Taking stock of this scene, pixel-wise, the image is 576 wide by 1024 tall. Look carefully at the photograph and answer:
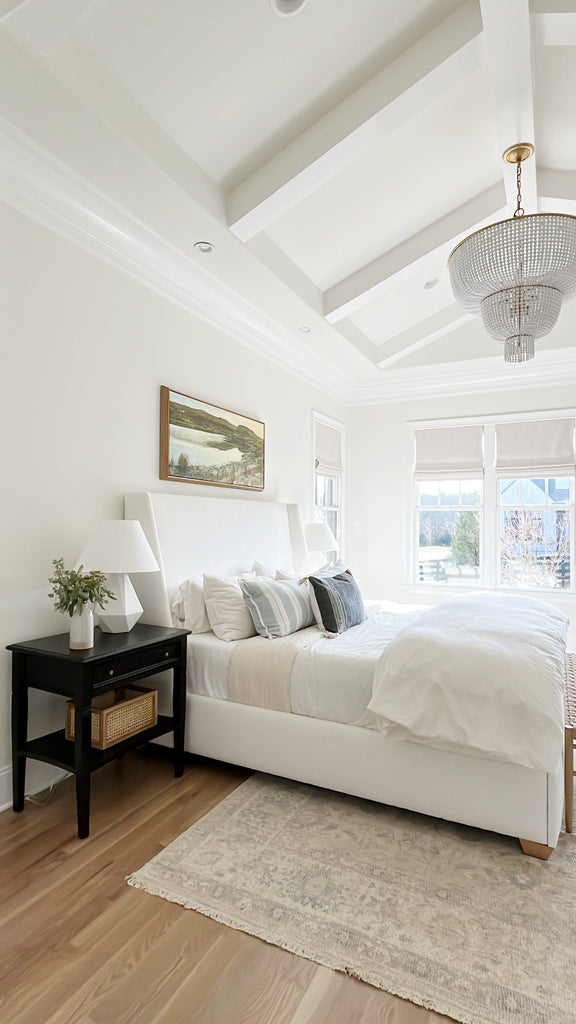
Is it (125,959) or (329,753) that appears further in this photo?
(329,753)

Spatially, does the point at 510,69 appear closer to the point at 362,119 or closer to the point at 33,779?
the point at 362,119

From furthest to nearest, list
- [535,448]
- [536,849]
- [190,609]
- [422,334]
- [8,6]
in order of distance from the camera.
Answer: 1. [535,448]
2. [422,334]
3. [190,609]
4. [536,849]
5. [8,6]

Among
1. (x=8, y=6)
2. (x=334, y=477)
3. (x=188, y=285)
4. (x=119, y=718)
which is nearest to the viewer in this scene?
(x=8, y=6)

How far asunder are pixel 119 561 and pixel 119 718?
0.70 m

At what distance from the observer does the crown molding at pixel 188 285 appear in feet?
7.89

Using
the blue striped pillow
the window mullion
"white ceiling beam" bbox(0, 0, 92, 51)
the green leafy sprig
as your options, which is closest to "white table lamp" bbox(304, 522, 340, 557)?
the blue striped pillow

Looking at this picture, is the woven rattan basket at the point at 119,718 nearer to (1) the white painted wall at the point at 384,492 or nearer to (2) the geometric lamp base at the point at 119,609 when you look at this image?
(2) the geometric lamp base at the point at 119,609

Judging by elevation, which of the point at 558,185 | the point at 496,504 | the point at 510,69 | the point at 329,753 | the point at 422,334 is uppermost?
the point at 558,185

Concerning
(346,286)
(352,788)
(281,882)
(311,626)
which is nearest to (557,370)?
(346,286)

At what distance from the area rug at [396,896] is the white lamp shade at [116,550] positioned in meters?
1.14

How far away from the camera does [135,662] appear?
2.41m

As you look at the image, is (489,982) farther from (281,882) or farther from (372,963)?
(281,882)

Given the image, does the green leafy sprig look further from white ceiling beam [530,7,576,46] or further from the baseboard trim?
white ceiling beam [530,7,576,46]

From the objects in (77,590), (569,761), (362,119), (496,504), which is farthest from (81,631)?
(496,504)
